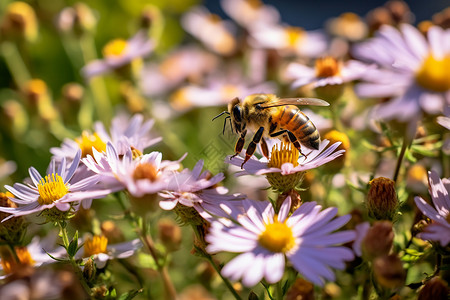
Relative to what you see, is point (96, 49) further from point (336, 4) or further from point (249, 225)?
point (336, 4)

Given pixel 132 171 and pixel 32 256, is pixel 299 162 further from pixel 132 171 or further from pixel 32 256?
pixel 32 256

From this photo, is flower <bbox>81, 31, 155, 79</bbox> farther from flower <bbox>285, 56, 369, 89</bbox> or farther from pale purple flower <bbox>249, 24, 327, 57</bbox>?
flower <bbox>285, 56, 369, 89</bbox>

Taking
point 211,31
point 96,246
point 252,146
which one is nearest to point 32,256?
point 96,246

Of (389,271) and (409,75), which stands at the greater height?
(409,75)

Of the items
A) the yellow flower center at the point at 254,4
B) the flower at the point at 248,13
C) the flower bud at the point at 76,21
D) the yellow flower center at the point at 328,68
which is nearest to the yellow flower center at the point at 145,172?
the yellow flower center at the point at 328,68

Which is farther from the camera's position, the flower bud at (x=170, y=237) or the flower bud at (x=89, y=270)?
the flower bud at (x=170, y=237)

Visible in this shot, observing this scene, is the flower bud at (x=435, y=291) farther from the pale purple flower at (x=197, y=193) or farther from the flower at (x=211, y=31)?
the flower at (x=211, y=31)
